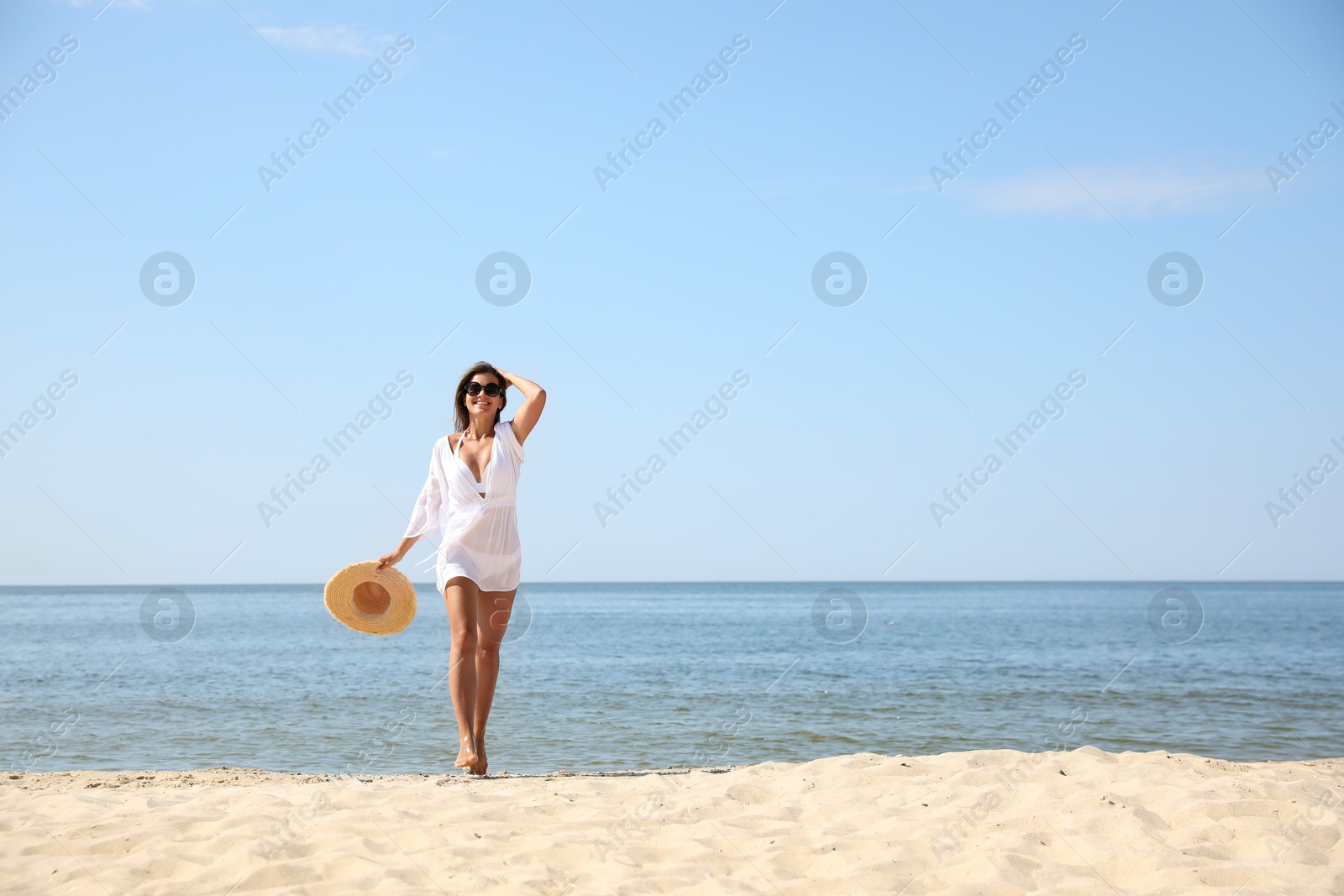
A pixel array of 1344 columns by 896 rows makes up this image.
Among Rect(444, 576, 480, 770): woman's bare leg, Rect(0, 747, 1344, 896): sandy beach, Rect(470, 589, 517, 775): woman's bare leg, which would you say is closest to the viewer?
Rect(0, 747, 1344, 896): sandy beach

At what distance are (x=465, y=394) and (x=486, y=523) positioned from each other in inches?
31.0

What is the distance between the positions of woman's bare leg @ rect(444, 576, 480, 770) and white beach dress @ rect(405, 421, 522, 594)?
9 cm

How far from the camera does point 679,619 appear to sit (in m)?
41.7

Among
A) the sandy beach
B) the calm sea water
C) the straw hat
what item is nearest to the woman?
the straw hat

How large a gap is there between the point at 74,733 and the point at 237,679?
17.4ft

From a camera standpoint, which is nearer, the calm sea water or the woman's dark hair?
the woman's dark hair

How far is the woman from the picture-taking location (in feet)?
17.0

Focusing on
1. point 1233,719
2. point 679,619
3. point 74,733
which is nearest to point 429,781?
point 74,733

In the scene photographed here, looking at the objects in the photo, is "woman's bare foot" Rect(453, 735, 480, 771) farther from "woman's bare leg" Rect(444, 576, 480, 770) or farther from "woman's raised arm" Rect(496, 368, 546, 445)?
"woman's raised arm" Rect(496, 368, 546, 445)

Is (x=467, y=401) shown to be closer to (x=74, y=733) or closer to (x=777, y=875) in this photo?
(x=777, y=875)

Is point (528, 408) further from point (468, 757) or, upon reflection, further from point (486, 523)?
point (468, 757)

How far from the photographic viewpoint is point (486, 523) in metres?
5.28

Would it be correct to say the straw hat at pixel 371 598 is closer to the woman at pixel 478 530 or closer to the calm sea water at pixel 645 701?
the woman at pixel 478 530

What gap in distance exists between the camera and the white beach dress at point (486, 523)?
207 inches
